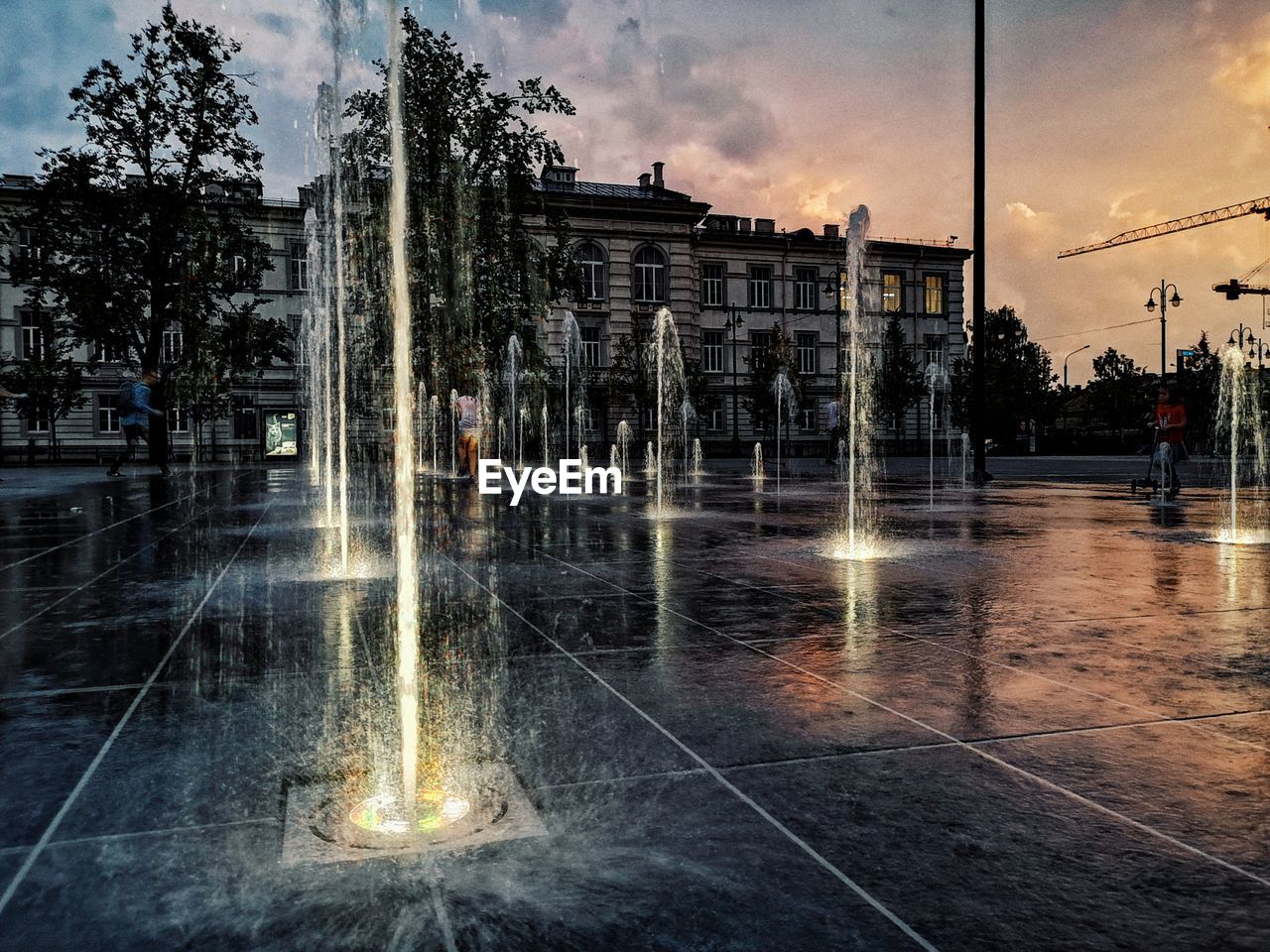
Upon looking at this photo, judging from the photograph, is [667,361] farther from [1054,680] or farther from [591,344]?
[1054,680]

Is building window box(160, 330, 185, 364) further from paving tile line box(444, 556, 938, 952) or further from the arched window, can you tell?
paving tile line box(444, 556, 938, 952)

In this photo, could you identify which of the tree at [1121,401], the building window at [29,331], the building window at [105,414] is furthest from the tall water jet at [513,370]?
the tree at [1121,401]

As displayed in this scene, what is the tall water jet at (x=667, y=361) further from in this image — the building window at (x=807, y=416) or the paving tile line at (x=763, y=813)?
the paving tile line at (x=763, y=813)

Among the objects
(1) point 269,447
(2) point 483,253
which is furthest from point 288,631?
(1) point 269,447

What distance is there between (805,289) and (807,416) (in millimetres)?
6943

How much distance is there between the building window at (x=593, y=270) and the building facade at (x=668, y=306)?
0.06 meters

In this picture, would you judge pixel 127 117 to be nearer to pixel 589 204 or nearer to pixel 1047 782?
pixel 589 204

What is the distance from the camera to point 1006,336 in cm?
8769

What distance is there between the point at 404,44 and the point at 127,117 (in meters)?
11.5

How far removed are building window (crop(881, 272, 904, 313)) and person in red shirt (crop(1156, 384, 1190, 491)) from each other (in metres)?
40.0

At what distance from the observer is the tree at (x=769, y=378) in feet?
140

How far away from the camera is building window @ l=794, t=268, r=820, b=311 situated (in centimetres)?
4988

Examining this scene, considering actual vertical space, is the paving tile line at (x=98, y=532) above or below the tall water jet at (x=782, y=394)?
below

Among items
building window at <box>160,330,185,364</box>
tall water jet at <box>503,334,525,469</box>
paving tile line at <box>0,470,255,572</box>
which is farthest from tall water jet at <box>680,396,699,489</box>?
paving tile line at <box>0,470,255,572</box>
